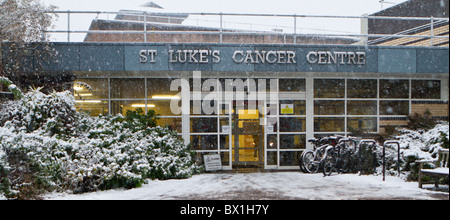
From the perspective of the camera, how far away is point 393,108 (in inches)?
512

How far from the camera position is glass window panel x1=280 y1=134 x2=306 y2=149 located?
12695 mm

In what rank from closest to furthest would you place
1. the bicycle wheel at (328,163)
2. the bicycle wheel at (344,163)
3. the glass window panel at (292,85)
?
the bicycle wheel at (328,163)
the bicycle wheel at (344,163)
the glass window panel at (292,85)

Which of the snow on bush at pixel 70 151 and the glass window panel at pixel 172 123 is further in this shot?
the glass window panel at pixel 172 123

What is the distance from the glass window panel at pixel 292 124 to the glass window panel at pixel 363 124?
1591mm

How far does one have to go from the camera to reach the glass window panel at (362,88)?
12914mm

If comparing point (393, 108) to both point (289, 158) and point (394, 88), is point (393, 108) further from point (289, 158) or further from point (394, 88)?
point (289, 158)

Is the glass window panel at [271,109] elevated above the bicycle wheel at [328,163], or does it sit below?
above

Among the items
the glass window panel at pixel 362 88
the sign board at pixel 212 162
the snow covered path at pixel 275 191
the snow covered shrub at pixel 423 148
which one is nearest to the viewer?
the snow covered path at pixel 275 191

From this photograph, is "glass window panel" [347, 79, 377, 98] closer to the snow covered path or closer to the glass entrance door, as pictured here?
the glass entrance door

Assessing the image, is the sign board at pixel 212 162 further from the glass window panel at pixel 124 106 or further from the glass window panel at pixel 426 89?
the glass window panel at pixel 426 89

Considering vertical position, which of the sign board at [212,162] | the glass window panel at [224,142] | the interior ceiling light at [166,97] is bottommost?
the sign board at [212,162]

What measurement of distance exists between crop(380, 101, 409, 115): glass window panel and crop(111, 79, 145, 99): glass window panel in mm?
8029

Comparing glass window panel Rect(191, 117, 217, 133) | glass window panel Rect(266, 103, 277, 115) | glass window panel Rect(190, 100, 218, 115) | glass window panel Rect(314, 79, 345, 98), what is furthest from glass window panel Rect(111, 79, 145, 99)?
glass window panel Rect(314, 79, 345, 98)

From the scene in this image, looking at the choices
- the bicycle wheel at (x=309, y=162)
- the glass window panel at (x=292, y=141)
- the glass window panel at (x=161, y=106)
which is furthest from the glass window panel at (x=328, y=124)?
the glass window panel at (x=161, y=106)
